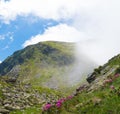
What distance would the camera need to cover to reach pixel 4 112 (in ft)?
127

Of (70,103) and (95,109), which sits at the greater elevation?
(70,103)

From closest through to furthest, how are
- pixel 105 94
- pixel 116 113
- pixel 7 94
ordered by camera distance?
pixel 116 113
pixel 105 94
pixel 7 94

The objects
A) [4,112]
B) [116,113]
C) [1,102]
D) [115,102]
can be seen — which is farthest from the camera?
[1,102]

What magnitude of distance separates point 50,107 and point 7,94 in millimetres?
32219

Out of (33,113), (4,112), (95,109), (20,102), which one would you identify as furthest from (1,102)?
(95,109)

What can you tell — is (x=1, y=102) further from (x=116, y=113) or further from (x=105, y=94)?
(x=116, y=113)

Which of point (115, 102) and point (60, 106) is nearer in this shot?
point (115, 102)

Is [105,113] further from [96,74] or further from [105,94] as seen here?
[96,74]

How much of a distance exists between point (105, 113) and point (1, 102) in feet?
96.4

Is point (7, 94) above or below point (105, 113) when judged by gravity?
above

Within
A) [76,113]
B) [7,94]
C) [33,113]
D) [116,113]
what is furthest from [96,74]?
[116,113]

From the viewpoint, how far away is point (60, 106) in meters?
22.6

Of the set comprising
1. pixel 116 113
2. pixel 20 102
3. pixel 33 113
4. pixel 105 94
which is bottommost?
pixel 116 113

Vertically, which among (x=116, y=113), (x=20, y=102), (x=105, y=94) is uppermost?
(x=20, y=102)
